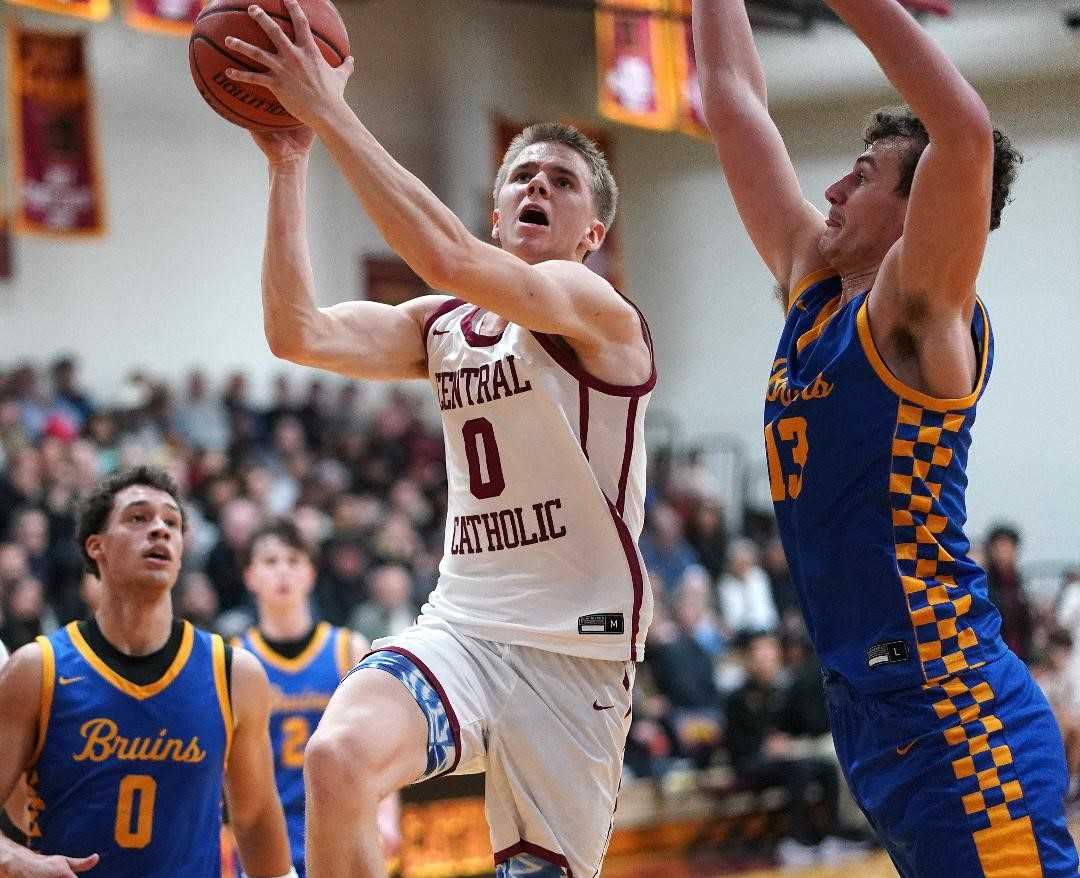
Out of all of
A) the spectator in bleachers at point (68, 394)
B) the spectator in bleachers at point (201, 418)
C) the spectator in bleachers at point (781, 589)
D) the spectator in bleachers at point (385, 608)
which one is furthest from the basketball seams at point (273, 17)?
the spectator in bleachers at point (781, 589)

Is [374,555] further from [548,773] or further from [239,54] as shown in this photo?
[239,54]

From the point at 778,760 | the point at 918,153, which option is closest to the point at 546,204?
the point at 918,153

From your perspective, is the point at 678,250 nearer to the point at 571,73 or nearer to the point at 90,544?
the point at 571,73

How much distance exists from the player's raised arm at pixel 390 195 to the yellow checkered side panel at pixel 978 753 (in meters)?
1.28

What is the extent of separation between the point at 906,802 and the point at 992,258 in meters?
14.5

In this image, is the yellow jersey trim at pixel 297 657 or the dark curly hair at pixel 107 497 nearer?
the dark curly hair at pixel 107 497

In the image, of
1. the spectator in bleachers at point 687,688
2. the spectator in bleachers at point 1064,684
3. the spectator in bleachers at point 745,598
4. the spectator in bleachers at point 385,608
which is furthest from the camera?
the spectator in bleachers at point 745,598

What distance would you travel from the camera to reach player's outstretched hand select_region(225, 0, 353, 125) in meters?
3.42

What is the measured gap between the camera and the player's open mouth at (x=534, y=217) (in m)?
4.33

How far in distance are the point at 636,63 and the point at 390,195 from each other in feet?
44.0

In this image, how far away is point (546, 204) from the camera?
4.32m

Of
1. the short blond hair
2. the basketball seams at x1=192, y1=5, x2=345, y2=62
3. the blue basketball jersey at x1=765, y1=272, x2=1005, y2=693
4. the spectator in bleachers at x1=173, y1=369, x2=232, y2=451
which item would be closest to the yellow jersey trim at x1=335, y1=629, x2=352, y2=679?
the short blond hair

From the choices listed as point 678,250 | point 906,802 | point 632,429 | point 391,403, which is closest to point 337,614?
point 391,403

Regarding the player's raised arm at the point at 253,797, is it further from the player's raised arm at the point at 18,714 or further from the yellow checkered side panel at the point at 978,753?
the yellow checkered side panel at the point at 978,753
